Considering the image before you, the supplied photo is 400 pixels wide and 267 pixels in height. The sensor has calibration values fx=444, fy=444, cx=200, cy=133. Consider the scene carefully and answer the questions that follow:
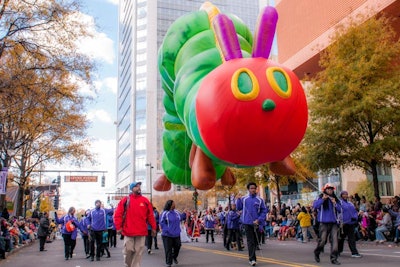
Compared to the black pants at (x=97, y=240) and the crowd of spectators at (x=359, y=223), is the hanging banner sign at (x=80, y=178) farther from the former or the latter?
the black pants at (x=97, y=240)

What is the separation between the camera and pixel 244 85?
5629 millimetres

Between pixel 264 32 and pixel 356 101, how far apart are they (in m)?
13.6

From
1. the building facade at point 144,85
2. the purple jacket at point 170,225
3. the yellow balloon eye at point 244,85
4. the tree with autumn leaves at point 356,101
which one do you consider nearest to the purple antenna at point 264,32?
the yellow balloon eye at point 244,85

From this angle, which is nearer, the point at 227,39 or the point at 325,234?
the point at 227,39

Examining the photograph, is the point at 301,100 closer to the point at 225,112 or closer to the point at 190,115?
the point at 225,112

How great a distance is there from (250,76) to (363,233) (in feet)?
46.6

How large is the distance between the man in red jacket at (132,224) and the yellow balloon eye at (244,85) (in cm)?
335

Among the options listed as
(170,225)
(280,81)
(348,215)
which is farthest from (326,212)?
(280,81)

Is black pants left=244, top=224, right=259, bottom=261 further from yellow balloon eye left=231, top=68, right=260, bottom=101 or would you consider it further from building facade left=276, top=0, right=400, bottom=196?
building facade left=276, top=0, right=400, bottom=196

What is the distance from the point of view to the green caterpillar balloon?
5590mm

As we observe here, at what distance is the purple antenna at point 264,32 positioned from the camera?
6117 mm

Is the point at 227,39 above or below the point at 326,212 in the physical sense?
above

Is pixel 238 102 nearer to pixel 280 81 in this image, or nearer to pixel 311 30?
pixel 280 81

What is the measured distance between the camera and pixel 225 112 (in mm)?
5598
